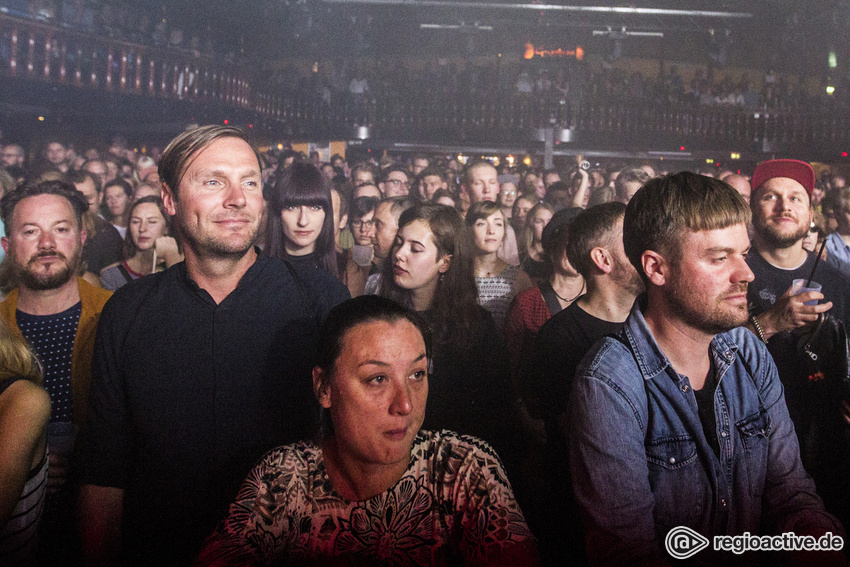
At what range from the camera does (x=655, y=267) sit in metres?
1.40

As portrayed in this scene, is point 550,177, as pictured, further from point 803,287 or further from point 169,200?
point 169,200

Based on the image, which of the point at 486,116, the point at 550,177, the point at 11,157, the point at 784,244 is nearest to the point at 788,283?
the point at 784,244

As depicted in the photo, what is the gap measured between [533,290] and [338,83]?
6898mm

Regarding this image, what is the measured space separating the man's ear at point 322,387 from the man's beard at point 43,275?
126 cm

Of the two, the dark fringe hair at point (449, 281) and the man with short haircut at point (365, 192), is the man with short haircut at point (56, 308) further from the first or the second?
the man with short haircut at point (365, 192)

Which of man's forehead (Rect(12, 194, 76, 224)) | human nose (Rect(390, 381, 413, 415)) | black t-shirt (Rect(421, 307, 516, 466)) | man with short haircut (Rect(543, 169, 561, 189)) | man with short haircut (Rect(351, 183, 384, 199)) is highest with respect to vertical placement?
man with short haircut (Rect(543, 169, 561, 189))

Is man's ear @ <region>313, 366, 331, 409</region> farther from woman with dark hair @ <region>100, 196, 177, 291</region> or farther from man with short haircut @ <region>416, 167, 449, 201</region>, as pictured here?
man with short haircut @ <region>416, 167, 449, 201</region>

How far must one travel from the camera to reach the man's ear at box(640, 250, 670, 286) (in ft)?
4.54

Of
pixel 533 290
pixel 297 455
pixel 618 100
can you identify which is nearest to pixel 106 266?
pixel 533 290

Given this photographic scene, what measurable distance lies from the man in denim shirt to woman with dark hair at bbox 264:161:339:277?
176 cm

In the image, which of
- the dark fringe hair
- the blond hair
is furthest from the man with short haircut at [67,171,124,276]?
the blond hair

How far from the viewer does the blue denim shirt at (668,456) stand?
4.01ft

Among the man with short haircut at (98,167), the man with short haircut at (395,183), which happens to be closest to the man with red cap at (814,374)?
the man with short haircut at (395,183)

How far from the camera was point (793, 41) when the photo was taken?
9.62 m
